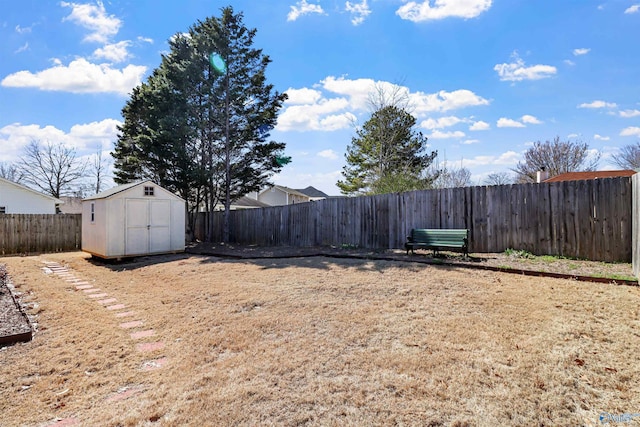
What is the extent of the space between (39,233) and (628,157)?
40.3 m

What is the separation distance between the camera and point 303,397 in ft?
7.55

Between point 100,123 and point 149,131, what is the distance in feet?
23.5

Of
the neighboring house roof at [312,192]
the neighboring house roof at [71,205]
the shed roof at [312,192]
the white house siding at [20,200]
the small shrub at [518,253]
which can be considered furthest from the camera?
the shed roof at [312,192]

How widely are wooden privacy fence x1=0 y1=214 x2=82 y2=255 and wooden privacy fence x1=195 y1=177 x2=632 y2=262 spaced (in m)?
11.4

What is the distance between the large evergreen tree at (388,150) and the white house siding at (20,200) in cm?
1864

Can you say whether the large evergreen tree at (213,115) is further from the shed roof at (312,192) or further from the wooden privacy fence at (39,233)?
the shed roof at (312,192)

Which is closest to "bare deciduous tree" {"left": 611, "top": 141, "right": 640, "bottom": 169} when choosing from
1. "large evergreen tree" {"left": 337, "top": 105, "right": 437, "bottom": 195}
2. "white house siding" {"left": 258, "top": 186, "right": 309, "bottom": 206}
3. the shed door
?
"large evergreen tree" {"left": 337, "top": 105, "right": 437, "bottom": 195}

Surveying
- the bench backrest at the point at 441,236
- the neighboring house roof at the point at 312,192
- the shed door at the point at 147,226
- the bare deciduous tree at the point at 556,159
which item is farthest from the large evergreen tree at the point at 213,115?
the neighboring house roof at the point at 312,192

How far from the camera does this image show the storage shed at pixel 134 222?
10430 mm

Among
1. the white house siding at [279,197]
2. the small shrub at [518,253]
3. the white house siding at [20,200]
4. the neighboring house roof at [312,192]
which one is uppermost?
the neighboring house roof at [312,192]

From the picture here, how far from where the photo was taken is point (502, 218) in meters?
7.45

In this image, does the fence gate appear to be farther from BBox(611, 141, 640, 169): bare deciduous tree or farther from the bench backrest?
BBox(611, 141, 640, 169): bare deciduous tree

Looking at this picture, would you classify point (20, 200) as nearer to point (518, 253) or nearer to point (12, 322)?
point (12, 322)

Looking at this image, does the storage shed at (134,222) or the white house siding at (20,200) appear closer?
the storage shed at (134,222)
